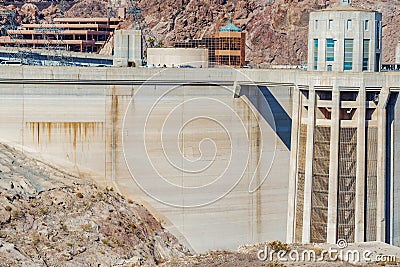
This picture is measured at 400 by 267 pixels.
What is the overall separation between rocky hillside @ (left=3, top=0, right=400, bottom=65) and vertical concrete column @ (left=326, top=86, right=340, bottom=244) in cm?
6443

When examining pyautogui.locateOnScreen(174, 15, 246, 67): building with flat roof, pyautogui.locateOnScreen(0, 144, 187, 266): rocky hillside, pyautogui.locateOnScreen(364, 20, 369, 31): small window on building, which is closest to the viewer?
pyautogui.locateOnScreen(0, 144, 187, 266): rocky hillside

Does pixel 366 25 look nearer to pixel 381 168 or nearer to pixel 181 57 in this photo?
pixel 381 168

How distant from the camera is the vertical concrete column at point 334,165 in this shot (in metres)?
41.8

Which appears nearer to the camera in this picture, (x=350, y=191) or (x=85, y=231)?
(x=85, y=231)

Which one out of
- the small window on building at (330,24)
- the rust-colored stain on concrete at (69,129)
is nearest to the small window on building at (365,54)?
the small window on building at (330,24)

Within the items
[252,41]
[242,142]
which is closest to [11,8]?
[252,41]

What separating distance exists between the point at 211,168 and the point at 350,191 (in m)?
7.64

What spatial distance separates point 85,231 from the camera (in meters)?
39.5

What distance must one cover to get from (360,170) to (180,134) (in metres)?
9.21

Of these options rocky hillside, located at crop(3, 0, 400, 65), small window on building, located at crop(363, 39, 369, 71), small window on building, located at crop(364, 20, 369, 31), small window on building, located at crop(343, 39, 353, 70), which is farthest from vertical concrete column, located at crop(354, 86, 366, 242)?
rocky hillside, located at crop(3, 0, 400, 65)

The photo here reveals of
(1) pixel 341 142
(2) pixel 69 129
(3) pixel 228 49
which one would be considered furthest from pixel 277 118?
(3) pixel 228 49

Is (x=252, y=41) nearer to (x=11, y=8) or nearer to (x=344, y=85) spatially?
(x=11, y=8)

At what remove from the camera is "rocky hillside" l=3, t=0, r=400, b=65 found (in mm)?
110250

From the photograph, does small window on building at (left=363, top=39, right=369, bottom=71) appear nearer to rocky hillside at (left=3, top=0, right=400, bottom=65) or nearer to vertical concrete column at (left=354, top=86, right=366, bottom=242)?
vertical concrete column at (left=354, top=86, right=366, bottom=242)
